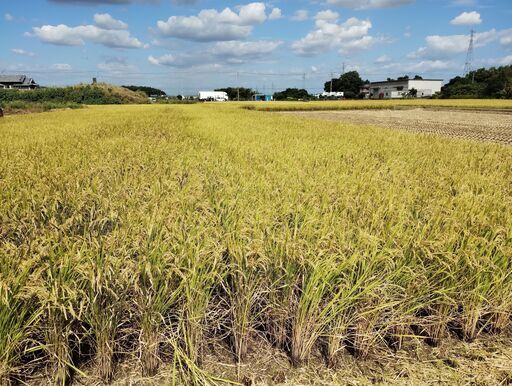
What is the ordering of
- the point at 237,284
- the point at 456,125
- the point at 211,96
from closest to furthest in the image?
the point at 237,284 → the point at 456,125 → the point at 211,96

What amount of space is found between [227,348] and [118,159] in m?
3.68

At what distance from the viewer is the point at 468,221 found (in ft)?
8.16

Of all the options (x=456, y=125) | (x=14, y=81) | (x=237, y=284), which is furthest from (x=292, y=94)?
(x=237, y=284)

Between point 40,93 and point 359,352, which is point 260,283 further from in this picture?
point 40,93

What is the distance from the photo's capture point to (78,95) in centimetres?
4788

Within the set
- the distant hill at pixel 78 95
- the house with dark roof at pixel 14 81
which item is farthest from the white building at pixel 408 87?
Result: the house with dark roof at pixel 14 81

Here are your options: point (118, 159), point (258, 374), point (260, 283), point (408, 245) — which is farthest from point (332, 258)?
point (118, 159)

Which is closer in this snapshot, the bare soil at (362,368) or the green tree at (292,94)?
the bare soil at (362,368)

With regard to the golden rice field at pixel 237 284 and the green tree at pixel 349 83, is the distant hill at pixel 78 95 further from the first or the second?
the green tree at pixel 349 83

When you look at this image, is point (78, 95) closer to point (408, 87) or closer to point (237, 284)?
point (237, 284)

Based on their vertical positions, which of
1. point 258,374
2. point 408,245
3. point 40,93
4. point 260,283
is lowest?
point 258,374

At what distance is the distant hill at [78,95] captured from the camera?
42.4 m

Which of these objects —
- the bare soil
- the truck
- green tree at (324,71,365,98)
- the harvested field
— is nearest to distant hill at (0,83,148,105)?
the truck

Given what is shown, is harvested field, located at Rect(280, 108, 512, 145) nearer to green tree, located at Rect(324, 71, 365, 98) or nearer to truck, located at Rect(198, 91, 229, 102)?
truck, located at Rect(198, 91, 229, 102)
